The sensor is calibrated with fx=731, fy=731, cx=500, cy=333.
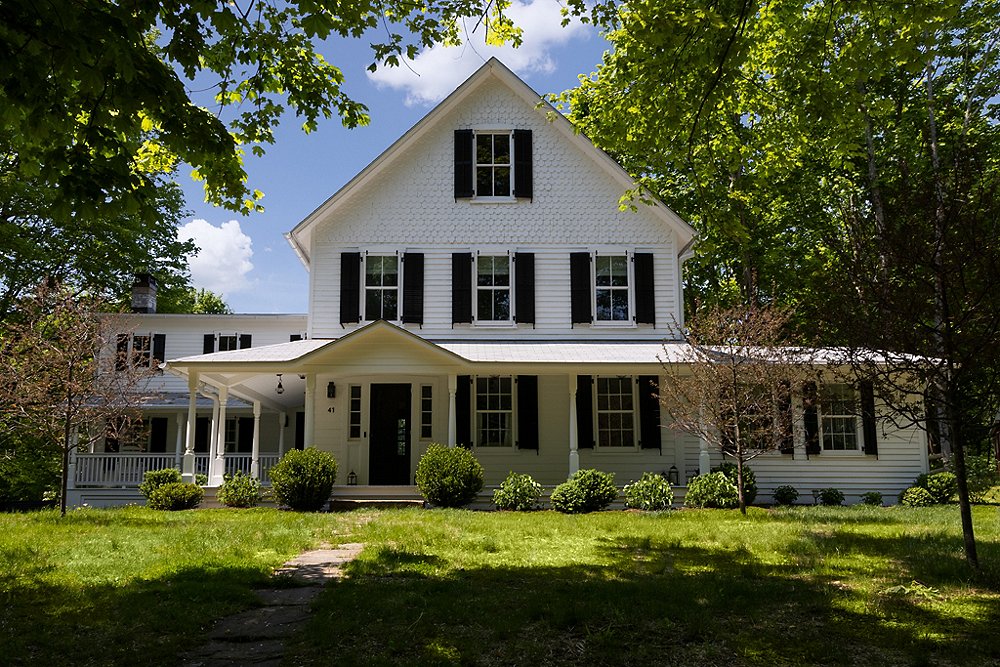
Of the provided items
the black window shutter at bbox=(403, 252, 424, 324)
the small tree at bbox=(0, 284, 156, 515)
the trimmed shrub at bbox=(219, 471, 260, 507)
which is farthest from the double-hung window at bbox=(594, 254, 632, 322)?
the small tree at bbox=(0, 284, 156, 515)

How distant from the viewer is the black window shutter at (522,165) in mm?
18469

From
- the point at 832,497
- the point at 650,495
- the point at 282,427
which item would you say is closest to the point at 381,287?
the point at 282,427

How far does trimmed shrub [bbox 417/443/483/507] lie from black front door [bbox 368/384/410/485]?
290 cm

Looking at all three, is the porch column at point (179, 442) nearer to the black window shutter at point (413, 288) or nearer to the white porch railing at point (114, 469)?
the white porch railing at point (114, 469)

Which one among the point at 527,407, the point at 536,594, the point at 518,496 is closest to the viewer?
the point at 536,594

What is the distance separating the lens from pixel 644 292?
18.2m

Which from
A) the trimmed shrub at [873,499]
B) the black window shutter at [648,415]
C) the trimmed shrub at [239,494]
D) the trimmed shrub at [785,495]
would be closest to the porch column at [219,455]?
the trimmed shrub at [239,494]

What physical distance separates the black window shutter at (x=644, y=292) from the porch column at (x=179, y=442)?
1417 centimetres

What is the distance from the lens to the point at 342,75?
30.6 feet

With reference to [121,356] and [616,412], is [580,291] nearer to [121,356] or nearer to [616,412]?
[616,412]

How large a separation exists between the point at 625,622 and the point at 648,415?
12.2 metres

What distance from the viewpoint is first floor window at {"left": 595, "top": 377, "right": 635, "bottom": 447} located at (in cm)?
1795

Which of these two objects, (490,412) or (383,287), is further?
(383,287)

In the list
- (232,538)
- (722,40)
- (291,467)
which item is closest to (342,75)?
(722,40)
